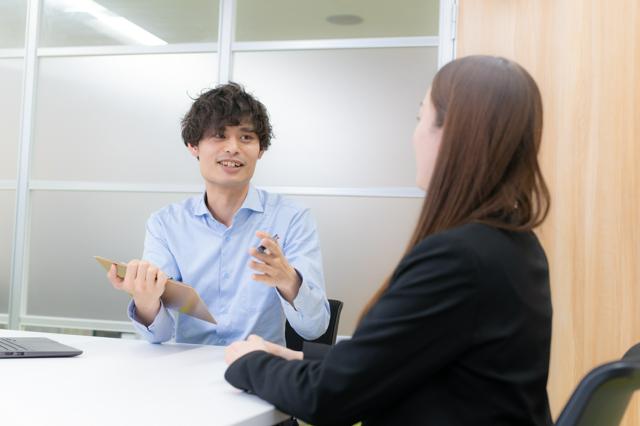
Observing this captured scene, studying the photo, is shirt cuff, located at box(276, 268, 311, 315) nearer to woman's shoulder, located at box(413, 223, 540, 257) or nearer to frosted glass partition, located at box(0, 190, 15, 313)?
woman's shoulder, located at box(413, 223, 540, 257)

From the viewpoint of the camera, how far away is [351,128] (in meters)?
3.59

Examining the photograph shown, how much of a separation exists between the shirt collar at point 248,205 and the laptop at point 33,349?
683mm

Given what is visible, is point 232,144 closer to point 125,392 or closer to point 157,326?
point 157,326

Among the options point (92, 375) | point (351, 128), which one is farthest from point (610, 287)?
point (92, 375)

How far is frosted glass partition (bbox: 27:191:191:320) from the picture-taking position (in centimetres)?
388

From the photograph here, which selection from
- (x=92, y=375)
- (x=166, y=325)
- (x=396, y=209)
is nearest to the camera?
(x=92, y=375)

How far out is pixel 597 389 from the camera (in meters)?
0.84

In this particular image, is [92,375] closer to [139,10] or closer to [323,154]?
[323,154]

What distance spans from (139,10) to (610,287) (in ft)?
9.80

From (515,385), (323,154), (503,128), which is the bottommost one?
(515,385)

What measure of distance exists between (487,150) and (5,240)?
384 centimetres

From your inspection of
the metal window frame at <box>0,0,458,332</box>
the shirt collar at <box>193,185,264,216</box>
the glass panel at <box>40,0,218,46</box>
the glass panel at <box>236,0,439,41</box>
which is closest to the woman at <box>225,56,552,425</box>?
the shirt collar at <box>193,185,264,216</box>

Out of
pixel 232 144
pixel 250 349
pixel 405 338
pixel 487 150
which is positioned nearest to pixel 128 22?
pixel 232 144

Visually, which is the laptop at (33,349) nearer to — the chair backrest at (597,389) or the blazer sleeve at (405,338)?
the blazer sleeve at (405,338)
